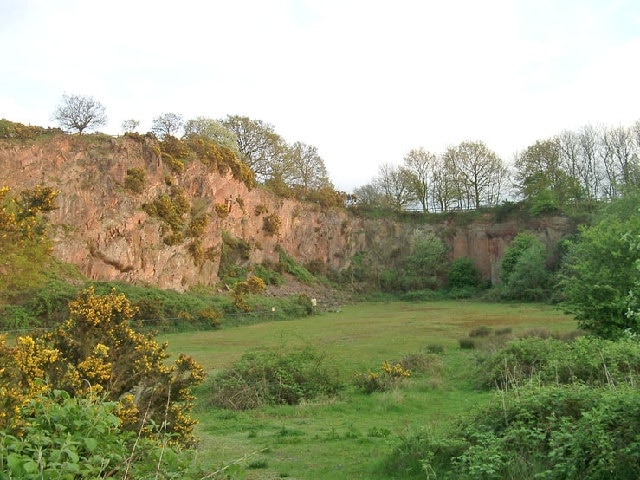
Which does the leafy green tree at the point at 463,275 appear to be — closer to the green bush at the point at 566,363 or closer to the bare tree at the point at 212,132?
the bare tree at the point at 212,132

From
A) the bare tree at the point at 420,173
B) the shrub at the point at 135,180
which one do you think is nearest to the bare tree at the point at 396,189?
the bare tree at the point at 420,173

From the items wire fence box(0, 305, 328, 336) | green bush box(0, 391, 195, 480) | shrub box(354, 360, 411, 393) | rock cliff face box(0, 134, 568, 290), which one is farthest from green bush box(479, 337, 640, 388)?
rock cliff face box(0, 134, 568, 290)

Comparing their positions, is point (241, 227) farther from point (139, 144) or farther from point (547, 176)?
point (547, 176)

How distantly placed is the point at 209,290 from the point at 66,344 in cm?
3628

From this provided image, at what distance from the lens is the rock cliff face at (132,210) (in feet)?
114

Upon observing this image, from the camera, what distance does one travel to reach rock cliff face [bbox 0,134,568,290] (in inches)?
1371

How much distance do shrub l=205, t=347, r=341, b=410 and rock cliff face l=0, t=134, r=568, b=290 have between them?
2311cm

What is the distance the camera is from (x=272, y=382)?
14977 millimetres

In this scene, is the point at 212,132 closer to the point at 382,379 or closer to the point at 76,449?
the point at 382,379

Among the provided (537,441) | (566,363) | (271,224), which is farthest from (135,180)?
(537,441)

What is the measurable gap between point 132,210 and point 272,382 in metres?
26.6

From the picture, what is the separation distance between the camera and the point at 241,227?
5075cm

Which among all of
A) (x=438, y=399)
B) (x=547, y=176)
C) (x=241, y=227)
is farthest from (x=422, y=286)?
(x=438, y=399)

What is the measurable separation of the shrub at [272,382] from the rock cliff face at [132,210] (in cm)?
2311
